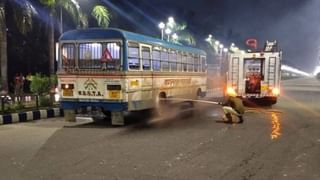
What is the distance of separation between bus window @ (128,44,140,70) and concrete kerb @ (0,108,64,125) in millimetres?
4910

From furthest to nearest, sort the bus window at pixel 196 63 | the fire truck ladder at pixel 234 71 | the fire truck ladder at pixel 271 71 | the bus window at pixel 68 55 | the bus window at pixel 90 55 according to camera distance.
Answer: the fire truck ladder at pixel 234 71, the fire truck ladder at pixel 271 71, the bus window at pixel 196 63, the bus window at pixel 68 55, the bus window at pixel 90 55

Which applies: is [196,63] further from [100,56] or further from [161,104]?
[100,56]

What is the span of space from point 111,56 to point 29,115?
4.67 m

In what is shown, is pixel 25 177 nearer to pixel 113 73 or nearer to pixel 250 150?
pixel 250 150

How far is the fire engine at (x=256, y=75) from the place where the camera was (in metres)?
22.3

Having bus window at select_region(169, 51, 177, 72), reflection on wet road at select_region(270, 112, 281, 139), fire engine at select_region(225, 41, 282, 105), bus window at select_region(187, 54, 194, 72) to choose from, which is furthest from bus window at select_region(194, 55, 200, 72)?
reflection on wet road at select_region(270, 112, 281, 139)

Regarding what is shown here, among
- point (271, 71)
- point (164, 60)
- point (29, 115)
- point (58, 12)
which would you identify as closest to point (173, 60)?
point (164, 60)

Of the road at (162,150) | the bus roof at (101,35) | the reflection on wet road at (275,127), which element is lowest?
the road at (162,150)

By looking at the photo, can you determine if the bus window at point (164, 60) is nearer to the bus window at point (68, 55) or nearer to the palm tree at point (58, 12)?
the bus window at point (68, 55)

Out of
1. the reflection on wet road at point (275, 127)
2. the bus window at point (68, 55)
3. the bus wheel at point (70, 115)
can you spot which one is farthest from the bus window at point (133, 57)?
the reflection on wet road at point (275, 127)

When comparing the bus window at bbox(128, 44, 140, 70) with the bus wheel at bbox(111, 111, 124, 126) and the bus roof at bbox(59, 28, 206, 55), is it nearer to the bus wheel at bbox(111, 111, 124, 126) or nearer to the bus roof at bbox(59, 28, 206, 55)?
the bus roof at bbox(59, 28, 206, 55)

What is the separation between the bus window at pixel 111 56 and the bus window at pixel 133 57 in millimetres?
386

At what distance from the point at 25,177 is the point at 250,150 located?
497 centimetres

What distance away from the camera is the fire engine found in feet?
73.2
